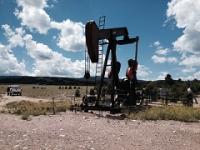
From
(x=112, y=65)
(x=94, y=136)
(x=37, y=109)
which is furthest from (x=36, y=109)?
(x=94, y=136)

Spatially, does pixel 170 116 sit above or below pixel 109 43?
below

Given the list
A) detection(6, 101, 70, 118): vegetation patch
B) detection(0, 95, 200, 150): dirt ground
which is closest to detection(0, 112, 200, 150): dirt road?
detection(0, 95, 200, 150): dirt ground

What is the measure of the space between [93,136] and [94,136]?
0.12 ft

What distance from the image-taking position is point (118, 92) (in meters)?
22.8

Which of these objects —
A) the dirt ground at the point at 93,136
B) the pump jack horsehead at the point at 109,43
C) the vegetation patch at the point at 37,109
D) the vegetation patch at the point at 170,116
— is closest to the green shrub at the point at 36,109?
the vegetation patch at the point at 37,109

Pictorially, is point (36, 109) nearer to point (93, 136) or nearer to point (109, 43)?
point (109, 43)

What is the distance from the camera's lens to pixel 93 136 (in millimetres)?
11703

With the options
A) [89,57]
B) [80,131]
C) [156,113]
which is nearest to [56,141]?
[80,131]

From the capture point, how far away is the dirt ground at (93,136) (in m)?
10.2

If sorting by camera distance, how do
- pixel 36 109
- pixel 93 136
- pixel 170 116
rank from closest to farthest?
pixel 93 136 → pixel 170 116 → pixel 36 109

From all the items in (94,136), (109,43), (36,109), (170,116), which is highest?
(109,43)

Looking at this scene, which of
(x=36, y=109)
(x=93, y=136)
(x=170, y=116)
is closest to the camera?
(x=93, y=136)

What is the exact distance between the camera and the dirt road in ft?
33.5

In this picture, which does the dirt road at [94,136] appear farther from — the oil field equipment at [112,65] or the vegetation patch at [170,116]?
the oil field equipment at [112,65]
